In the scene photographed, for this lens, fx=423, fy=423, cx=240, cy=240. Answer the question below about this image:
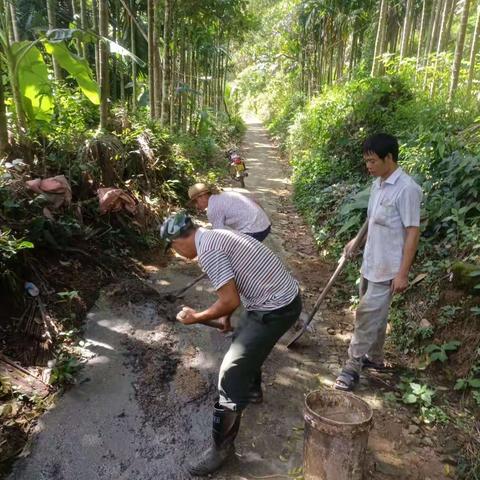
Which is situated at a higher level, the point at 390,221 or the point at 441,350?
the point at 390,221

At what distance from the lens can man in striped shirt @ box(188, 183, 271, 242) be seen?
14.4ft

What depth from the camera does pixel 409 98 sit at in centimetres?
895

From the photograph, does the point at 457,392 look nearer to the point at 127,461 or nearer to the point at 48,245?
the point at 127,461

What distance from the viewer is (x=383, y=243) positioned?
11.4ft

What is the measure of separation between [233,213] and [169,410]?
1.99 meters

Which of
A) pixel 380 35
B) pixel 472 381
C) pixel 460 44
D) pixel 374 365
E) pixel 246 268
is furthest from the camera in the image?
pixel 380 35

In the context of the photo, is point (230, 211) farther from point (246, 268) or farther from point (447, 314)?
point (447, 314)

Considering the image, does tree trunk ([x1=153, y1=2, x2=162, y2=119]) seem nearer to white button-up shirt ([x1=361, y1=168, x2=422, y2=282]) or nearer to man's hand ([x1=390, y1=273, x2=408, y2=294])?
white button-up shirt ([x1=361, y1=168, x2=422, y2=282])

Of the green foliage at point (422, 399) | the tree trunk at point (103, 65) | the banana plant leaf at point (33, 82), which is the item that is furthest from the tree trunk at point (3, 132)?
the green foliage at point (422, 399)

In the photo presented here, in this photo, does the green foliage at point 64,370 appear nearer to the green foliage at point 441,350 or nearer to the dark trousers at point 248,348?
the dark trousers at point 248,348

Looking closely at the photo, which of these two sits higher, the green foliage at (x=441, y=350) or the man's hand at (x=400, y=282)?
the man's hand at (x=400, y=282)

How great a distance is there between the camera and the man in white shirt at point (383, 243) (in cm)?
329

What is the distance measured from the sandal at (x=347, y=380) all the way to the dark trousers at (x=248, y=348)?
136 cm

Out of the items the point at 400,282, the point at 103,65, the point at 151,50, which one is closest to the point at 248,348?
the point at 400,282
